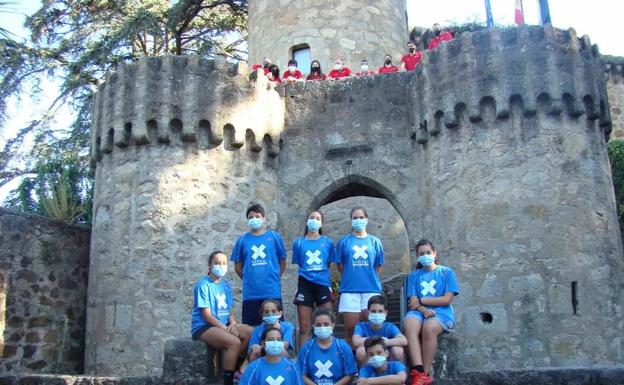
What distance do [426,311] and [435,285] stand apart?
1.03 feet

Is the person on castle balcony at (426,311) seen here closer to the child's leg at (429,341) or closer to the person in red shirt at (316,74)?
the child's leg at (429,341)

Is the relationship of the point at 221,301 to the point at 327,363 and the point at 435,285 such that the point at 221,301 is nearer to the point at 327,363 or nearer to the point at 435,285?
the point at 327,363

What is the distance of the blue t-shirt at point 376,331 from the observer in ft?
22.7

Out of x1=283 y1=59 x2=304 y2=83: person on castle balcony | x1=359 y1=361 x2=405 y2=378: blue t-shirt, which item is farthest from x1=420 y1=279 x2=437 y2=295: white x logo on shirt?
x1=283 y1=59 x2=304 y2=83: person on castle balcony

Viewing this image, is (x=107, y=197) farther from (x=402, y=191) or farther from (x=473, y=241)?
(x=473, y=241)

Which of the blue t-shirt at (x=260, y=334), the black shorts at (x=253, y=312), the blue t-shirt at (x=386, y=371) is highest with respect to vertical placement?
the black shorts at (x=253, y=312)

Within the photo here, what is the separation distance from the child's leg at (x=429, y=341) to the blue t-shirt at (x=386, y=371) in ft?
1.45

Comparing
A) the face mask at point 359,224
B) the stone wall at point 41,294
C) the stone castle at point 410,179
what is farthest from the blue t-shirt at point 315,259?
the stone wall at point 41,294

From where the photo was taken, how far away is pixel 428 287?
739 cm

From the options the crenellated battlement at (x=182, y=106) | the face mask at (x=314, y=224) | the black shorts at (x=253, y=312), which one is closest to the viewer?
the black shorts at (x=253, y=312)

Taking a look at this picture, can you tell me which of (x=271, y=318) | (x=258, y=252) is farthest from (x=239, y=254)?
(x=271, y=318)

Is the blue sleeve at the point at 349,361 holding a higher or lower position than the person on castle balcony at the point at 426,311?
lower

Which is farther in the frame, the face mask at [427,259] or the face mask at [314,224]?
the face mask at [314,224]

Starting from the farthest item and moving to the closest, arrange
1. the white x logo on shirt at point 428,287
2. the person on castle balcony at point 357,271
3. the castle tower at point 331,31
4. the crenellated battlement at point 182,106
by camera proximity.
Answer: the castle tower at point 331,31
the crenellated battlement at point 182,106
the person on castle balcony at point 357,271
the white x logo on shirt at point 428,287
